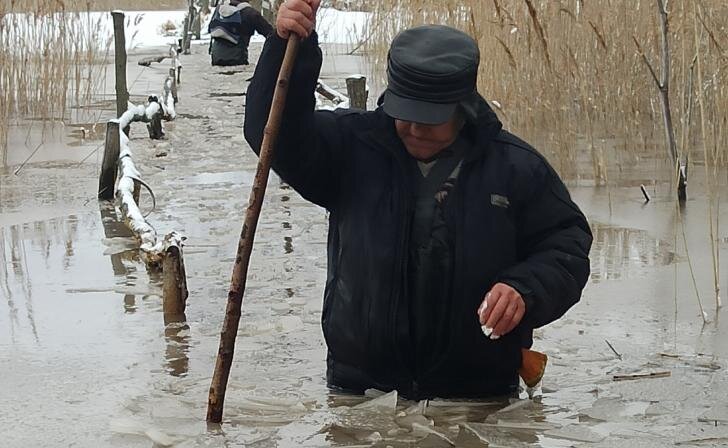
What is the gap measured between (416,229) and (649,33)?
6374mm

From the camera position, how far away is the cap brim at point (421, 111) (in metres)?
3.73

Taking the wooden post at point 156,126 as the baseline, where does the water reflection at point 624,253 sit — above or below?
above

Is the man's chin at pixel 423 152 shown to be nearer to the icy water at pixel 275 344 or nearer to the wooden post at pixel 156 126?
the icy water at pixel 275 344

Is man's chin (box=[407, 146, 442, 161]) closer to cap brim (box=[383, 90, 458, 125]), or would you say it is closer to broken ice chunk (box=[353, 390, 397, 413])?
cap brim (box=[383, 90, 458, 125])

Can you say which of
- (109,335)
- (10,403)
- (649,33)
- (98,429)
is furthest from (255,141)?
(649,33)

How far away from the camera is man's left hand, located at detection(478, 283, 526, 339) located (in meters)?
3.62

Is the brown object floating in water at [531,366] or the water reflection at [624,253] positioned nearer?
the brown object floating in water at [531,366]

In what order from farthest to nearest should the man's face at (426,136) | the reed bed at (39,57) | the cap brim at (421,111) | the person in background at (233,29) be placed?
the person in background at (233,29), the reed bed at (39,57), the man's face at (426,136), the cap brim at (421,111)

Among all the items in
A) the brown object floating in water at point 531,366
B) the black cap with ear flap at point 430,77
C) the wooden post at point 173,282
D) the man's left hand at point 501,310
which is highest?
the black cap with ear flap at point 430,77

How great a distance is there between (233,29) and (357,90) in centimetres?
855

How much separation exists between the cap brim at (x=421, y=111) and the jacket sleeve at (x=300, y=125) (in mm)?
261

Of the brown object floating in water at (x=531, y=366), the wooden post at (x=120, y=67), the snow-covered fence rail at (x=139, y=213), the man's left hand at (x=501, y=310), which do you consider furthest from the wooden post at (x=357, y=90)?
the man's left hand at (x=501, y=310)

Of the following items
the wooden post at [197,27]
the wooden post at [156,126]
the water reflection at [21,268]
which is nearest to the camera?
the water reflection at [21,268]

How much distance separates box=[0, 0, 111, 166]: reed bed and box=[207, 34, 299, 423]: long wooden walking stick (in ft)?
22.6
